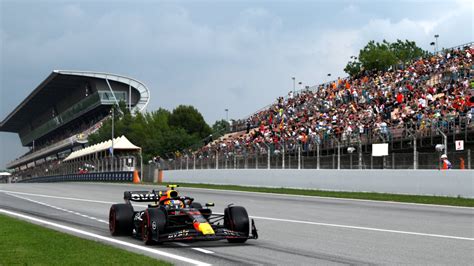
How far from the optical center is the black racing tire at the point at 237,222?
11.7m

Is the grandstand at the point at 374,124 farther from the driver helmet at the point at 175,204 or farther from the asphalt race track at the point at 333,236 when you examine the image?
the driver helmet at the point at 175,204

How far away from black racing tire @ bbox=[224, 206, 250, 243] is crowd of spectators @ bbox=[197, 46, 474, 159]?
16585mm

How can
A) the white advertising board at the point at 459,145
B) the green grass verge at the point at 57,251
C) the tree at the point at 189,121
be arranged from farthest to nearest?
the tree at the point at 189,121 < the white advertising board at the point at 459,145 < the green grass verge at the point at 57,251

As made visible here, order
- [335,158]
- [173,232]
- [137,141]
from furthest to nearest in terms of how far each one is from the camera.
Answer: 1. [137,141]
2. [335,158]
3. [173,232]

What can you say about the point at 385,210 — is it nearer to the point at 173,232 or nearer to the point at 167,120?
the point at 173,232

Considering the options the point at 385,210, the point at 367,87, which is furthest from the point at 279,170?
the point at 385,210

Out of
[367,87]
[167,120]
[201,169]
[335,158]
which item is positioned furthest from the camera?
[167,120]

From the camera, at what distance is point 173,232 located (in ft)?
37.4

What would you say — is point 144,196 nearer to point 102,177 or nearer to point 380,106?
point 380,106

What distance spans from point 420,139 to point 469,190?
4295mm

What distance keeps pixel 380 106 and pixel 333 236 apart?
890 inches

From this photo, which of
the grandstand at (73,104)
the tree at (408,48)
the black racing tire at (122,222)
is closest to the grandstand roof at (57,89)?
the grandstand at (73,104)

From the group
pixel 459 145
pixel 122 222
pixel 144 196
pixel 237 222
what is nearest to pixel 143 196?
pixel 144 196

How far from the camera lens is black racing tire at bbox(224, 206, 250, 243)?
11.7 m
